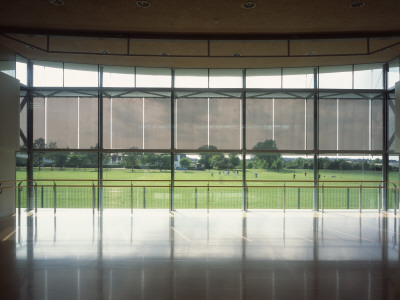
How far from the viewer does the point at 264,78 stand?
8.21 m

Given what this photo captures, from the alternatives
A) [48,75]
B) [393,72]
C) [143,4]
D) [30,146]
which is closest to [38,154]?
[30,146]

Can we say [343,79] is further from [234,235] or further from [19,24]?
[19,24]

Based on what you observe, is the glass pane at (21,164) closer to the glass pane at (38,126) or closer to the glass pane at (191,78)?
the glass pane at (38,126)

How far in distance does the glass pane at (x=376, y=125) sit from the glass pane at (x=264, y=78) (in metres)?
2.95

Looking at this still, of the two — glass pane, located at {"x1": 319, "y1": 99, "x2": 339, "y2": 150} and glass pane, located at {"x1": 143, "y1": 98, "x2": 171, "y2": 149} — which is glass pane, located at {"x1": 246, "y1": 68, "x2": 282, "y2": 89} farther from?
glass pane, located at {"x1": 143, "y1": 98, "x2": 171, "y2": 149}

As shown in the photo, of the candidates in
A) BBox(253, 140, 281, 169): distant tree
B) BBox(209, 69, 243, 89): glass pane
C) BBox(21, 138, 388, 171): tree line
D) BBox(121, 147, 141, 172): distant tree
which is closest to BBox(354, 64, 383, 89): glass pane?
BBox(21, 138, 388, 171): tree line

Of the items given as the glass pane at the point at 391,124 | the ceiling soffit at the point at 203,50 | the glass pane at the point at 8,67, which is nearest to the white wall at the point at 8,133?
the glass pane at the point at 8,67

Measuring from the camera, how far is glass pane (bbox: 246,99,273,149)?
827 centimetres

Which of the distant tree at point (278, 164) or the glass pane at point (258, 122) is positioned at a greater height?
the glass pane at point (258, 122)

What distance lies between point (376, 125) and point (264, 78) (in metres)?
3.69

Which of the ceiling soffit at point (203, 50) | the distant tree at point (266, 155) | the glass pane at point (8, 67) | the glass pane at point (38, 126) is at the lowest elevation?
the distant tree at point (266, 155)

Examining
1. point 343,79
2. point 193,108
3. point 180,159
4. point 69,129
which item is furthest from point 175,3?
point 343,79

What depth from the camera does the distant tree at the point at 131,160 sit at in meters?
8.27

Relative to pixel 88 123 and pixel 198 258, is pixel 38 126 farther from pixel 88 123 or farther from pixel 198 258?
pixel 198 258
